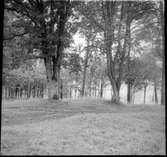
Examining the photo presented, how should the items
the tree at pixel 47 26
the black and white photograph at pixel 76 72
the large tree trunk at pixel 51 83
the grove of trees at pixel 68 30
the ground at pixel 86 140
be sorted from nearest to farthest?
1. the ground at pixel 86 140
2. the black and white photograph at pixel 76 72
3. the tree at pixel 47 26
4. the grove of trees at pixel 68 30
5. the large tree trunk at pixel 51 83

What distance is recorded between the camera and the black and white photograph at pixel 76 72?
5578mm

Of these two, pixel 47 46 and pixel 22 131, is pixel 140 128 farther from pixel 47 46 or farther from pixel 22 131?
pixel 47 46

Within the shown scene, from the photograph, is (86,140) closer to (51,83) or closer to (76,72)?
(51,83)

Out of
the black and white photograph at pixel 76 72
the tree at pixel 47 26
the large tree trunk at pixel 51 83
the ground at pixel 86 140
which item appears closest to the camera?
the ground at pixel 86 140

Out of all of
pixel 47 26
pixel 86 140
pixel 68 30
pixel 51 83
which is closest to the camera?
pixel 86 140

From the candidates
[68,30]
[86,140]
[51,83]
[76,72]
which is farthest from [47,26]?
[86,140]

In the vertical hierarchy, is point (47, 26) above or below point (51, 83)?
above

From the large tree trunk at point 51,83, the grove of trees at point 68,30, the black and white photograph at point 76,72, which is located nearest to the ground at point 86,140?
the black and white photograph at point 76,72

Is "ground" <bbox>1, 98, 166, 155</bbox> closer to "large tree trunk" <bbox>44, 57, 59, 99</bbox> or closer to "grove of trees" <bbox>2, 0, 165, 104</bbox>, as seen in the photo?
"grove of trees" <bbox>2, 0, 165, 104</bbox>

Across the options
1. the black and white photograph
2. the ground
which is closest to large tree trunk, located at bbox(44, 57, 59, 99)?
the black and white photograph

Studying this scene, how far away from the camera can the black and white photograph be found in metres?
5.58

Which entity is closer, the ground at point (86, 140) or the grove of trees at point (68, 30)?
the ground at point (86, 140)

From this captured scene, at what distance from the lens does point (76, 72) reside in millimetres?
18016

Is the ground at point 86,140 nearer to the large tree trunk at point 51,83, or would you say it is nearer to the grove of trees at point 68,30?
the grove of trees at point 68,30
